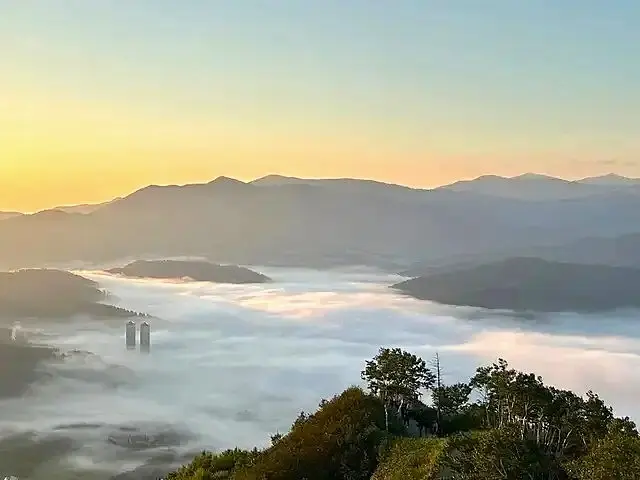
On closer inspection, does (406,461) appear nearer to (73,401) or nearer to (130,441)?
(130,441)

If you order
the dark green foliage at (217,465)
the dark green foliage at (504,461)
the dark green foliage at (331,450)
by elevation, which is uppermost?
the dark green foliage at (504,461)

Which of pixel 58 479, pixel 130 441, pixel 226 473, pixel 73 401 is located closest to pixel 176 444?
pixel 130 441

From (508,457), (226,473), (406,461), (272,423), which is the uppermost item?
(508,457)

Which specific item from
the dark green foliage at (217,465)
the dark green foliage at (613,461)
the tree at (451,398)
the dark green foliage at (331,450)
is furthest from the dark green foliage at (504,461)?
the tree at (451,398)

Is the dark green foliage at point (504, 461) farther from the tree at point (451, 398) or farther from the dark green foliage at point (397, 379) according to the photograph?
the tree at point (451, 398)

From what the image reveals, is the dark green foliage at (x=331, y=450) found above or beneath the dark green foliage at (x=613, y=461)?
beneath

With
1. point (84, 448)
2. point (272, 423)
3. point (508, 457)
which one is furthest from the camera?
point (272, 423)

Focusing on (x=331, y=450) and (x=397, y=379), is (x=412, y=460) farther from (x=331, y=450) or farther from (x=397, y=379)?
(x=397, y=379)

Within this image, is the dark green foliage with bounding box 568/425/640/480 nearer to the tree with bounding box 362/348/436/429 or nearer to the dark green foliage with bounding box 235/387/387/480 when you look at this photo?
the dark green foliage with bounding box 235/387/387/480
